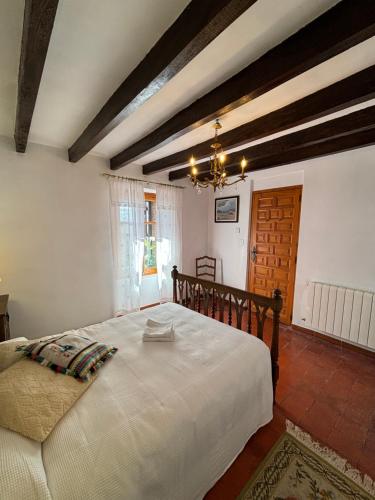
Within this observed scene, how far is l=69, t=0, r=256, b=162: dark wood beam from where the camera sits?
82cm

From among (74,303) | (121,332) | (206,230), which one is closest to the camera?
→ (121,332)

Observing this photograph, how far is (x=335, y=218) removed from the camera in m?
2.77

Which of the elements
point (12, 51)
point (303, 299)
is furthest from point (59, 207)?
point (303, 299)

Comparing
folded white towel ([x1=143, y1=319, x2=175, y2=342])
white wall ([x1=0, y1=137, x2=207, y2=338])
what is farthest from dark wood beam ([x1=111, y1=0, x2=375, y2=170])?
white wall ([x1=0, y1=137, x2=207, y2=338])

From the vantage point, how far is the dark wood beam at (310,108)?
134 cm

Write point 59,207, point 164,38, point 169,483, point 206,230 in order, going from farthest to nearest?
point 206,230, point 59,207, point 164,38, point 169,483

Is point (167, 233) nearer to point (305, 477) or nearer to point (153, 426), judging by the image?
point (153, 426)

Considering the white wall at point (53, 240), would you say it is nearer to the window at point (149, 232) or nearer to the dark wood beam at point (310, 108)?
the window at point (149, 232)

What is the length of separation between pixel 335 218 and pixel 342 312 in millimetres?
1204

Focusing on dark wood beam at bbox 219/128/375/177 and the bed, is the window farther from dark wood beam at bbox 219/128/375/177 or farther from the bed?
the bed

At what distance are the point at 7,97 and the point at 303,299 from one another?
3.90 metres

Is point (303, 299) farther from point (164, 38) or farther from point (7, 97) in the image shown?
point (7, 97)

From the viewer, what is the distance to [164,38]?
1.07m

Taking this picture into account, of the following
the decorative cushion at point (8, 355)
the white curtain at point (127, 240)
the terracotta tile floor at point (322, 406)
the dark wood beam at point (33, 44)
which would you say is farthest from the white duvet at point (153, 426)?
the dark wood beam at point (33, 44)
